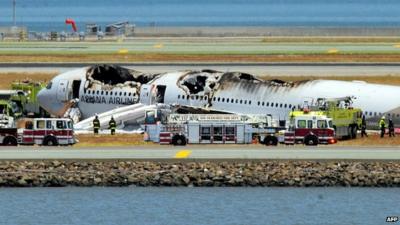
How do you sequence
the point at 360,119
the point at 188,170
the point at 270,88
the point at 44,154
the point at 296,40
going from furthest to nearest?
the point at 296,40, the point at 270,88, the point at 360,119, the point at 44,154, the point at 188,170

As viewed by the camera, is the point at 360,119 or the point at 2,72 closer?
the point at 360,119

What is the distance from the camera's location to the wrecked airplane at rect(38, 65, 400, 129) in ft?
328

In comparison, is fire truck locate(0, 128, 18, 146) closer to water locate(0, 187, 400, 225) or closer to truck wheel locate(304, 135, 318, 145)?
water locate(0, 187, 400, 225)

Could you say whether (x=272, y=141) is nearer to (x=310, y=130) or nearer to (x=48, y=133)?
(x=310, y=130)

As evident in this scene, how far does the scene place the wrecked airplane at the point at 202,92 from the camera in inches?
3939

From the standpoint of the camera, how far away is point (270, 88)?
103m

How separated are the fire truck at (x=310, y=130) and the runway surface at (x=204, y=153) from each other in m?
1.98

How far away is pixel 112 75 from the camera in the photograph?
108 m

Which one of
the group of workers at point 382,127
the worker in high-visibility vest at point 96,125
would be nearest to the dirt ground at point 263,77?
the group of workers at point 382,127

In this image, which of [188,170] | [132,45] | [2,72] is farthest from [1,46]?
[188,170]

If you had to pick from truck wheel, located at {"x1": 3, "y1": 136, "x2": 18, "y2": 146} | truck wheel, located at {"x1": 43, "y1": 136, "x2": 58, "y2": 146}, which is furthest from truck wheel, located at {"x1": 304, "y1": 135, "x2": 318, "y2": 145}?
truck wheel, located at {"x1": 3, "y1": 136, "x2": 18, "y2": 146}

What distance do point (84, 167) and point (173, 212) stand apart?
34.9 feet

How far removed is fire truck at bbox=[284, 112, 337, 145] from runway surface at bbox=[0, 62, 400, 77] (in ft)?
138

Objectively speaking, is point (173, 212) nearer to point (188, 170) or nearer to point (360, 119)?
point (188, 170)
